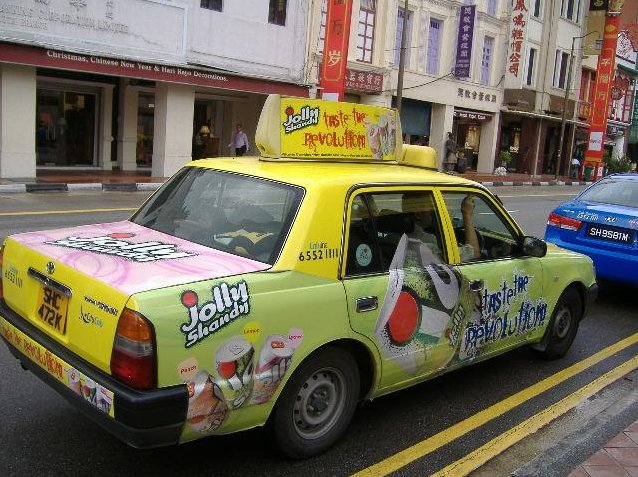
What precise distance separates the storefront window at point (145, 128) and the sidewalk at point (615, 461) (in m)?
19.7

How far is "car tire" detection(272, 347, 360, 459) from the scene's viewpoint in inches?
131

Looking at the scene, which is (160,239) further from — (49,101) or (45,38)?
(49,101)

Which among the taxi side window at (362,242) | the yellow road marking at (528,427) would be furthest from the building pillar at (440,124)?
the taxi side window at (362,242)

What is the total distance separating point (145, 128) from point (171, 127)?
8.74ft

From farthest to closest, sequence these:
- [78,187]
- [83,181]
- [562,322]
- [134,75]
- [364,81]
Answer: [364,81] → [134,75] → [83,181] → [78,187] → [562,322]

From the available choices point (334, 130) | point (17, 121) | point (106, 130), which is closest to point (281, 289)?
point (334, 130)

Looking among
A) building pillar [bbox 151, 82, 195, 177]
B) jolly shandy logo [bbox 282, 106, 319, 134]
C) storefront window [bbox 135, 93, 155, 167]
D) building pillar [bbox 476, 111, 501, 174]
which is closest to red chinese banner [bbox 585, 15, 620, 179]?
building pillar [bbox 476, 111, 501, 174]

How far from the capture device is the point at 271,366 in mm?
3137

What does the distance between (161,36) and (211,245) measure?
54.6ft

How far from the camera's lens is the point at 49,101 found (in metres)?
19.3

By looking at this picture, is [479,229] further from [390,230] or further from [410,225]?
[390,230]

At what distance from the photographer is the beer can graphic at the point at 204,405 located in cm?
289

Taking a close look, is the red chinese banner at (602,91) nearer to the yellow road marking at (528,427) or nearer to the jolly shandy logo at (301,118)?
the yellow road marking at (528,427)

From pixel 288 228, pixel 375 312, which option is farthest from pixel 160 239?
pixel 375 312
